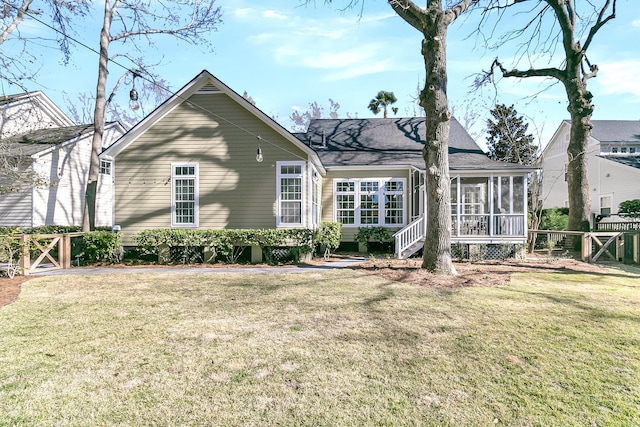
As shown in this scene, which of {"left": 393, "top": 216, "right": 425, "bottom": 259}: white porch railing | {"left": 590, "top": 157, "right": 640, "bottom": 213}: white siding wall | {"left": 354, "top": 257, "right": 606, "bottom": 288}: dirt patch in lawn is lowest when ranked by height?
{"left": 354, "top": 257, "right": 606, "bottom": 288}: dirt patch in lawn

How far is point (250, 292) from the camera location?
24.3 feet

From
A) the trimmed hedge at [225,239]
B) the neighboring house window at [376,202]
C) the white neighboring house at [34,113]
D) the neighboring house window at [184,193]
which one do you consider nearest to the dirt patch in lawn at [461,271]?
the trimmed hedge at [225,239]

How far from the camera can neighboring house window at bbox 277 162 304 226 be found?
12.2 metres

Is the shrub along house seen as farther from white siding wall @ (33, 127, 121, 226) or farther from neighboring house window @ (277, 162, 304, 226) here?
white siding wall @ (33, 127, 121, 226)

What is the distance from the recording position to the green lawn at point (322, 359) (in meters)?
2.94

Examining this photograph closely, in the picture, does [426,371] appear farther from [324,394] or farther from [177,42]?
[177,42]

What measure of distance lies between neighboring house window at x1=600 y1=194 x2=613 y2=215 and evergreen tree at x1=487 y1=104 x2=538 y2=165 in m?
5.80

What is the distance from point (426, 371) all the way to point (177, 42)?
18.5 m

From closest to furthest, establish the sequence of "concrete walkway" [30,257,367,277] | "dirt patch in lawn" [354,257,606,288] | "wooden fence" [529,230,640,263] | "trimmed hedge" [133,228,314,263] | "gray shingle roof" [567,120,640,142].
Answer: "dirt patch in lawn" [354,257,606,288]
"concrete walkway" [30,257,367,277]
"trimmed hedge" [133,228,314,263]
"wooden fence" [529,230,640,263]
"gray shingle roof" [567,120,640,142]


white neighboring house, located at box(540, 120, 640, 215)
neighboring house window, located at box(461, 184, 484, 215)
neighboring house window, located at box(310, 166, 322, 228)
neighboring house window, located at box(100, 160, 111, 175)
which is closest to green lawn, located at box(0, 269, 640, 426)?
neighboring house window, located at box(310, 166, 322, 228)

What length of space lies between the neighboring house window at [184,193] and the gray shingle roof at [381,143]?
18.3 feet

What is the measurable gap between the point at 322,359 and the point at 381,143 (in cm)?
1470

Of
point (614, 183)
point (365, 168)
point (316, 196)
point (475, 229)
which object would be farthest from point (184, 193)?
point (614, 183)

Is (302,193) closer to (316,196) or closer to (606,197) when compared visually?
(316,196)
